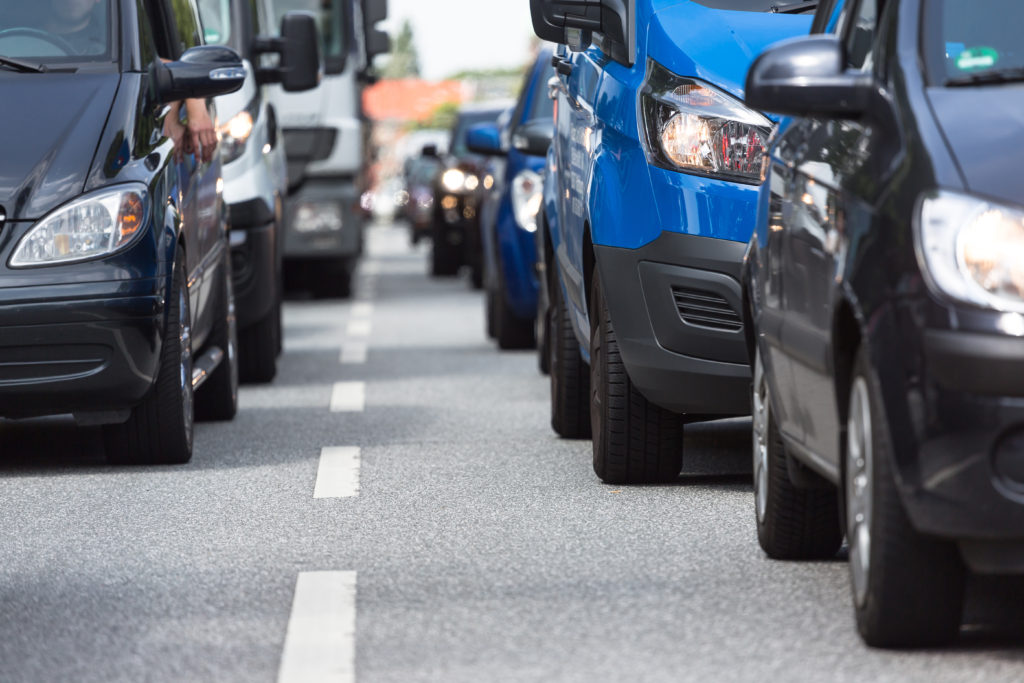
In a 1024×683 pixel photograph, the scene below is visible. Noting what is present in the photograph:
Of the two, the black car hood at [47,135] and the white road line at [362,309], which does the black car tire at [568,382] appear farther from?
the white road line at [362,309]

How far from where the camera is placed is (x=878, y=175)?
14.2ft

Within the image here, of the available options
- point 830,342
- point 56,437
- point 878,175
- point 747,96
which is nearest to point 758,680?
point 830,342

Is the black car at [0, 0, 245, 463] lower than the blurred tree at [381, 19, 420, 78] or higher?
higher

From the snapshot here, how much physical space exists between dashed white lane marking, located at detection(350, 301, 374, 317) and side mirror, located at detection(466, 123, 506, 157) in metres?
4.95

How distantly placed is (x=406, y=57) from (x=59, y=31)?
176303mm

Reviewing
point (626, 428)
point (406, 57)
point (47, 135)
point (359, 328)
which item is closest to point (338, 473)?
point (626, 428)

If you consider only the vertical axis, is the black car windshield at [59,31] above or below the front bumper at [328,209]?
above

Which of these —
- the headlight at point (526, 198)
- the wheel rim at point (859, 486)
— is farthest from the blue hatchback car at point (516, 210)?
the wheel rim at point (859, 486)

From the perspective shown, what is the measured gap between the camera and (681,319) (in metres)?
6.68

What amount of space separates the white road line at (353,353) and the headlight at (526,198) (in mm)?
1356

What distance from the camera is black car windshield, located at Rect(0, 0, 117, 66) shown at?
7.97m

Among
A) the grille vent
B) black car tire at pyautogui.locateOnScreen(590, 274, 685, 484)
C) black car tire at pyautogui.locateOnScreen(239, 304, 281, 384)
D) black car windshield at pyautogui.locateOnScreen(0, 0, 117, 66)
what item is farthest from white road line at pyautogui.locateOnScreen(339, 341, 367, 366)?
the grille vent

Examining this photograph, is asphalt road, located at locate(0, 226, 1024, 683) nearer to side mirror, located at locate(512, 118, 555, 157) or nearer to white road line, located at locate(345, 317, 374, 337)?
side mirror, located at locate(512, 118, 555, 157)

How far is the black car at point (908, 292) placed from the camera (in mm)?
3992
